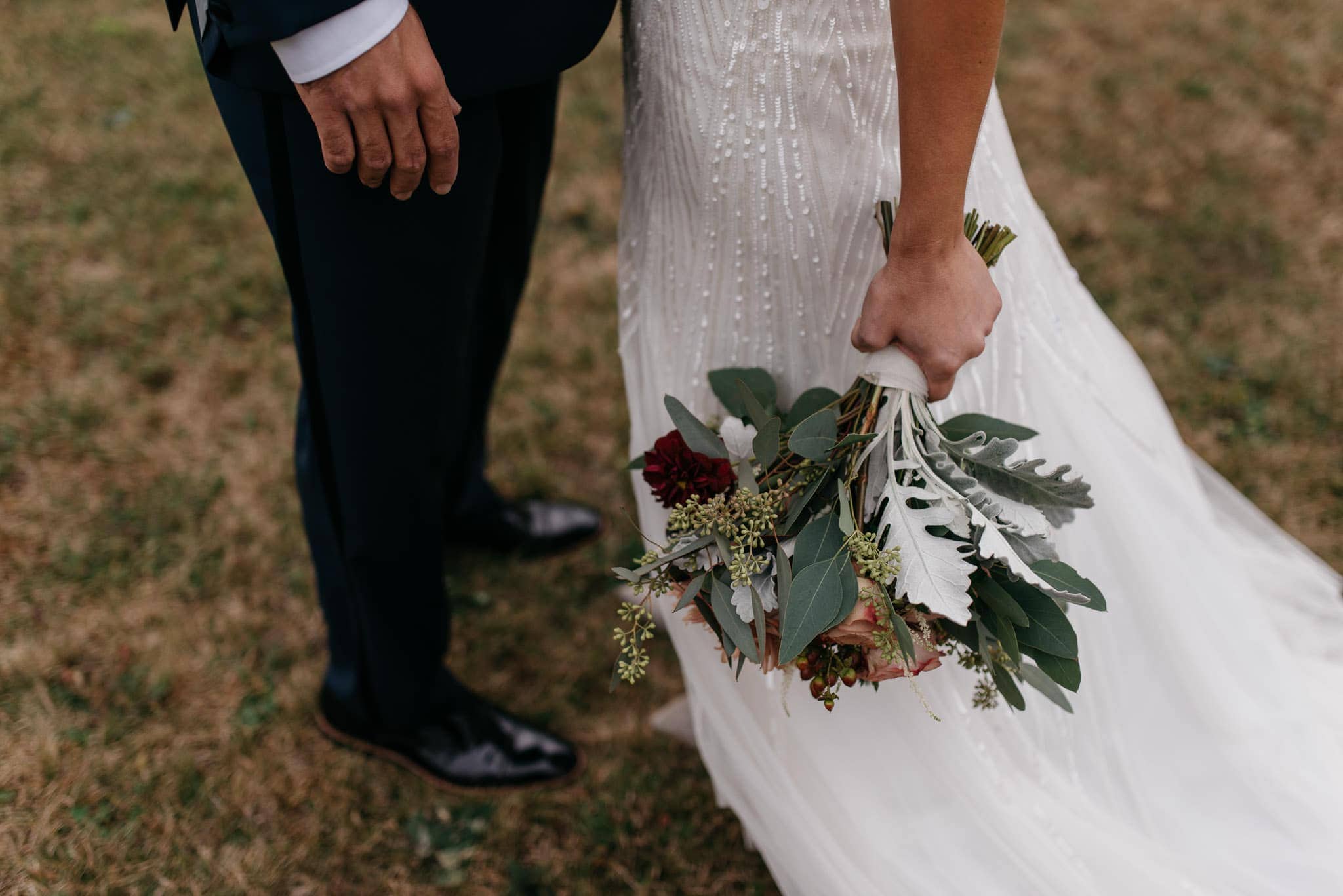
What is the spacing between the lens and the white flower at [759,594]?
1227 mm

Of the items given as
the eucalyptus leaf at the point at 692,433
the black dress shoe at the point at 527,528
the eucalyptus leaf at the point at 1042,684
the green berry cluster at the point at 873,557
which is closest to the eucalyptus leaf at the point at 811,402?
the eucalyptus leaf at the point at 692,433

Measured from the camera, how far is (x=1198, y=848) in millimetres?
1680

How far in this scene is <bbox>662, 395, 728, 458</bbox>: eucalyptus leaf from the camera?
132cm

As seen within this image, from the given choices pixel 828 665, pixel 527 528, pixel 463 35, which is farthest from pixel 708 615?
pixel 527 528

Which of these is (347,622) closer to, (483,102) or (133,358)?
(483,102)

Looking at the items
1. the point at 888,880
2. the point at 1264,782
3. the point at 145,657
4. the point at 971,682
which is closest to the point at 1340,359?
the point at 1264,782

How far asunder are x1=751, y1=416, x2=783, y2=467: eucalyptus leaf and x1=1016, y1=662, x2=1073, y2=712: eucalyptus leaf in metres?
0.50

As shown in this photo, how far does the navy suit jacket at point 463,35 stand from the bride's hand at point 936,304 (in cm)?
51

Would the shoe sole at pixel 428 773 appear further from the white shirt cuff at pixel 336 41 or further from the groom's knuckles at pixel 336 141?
the white shirt cuff at pixel 336 41

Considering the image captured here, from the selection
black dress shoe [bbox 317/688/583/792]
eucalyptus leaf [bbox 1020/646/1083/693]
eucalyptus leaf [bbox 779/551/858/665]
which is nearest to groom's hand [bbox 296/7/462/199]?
eucalyptus leaf [bbox 779/551/858/665]

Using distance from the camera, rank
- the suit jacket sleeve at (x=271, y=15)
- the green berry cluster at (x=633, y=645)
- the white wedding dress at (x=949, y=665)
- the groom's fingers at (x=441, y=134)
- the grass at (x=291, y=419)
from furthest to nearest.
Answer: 1. the grass at (x=291, y=419)
2. the white wedding dress at (x=949, y=665)
3. the green berry cluster at (x=633, y=645)
4. the groom's fingers at (x=441, y=134)
5. the suit jacket sleeve at (x=271, y=15)

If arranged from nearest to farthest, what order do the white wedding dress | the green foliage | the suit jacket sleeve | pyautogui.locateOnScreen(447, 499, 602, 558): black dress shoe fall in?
the suit jacket sleeve
the white wedding dress
the green foliage
pyautogui.locateOnScreen(447, 499, 602, 558): black dress shoe

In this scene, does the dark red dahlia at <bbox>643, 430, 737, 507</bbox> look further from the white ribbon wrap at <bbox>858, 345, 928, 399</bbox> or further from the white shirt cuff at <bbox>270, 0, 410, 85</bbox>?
the white shirt cuff at <bbox>270, 0, 410, 85</bbox>

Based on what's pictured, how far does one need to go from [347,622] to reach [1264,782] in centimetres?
171
